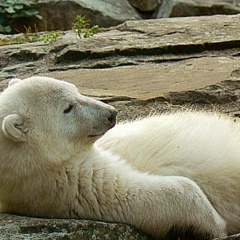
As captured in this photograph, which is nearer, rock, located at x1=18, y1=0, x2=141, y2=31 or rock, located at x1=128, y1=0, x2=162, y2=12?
rock, located at x1=18, y1=0, x2=141, y2=31

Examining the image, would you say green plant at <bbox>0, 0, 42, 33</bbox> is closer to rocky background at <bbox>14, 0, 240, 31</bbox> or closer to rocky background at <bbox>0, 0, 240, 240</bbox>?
rocky background at <bbox>14, 0, 240, 31</bbox>

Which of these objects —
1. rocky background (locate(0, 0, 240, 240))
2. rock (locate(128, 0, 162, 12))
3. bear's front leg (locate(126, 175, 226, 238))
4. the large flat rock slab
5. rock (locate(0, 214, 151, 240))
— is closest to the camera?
rock (locate(0, 214, 151, 240))

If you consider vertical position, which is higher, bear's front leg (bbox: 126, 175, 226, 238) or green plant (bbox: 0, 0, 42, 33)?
green plant (bbox: 0, 0, 42, 33)

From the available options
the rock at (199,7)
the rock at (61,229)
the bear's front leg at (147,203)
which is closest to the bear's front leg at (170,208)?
the bear's front leg at (147,203)

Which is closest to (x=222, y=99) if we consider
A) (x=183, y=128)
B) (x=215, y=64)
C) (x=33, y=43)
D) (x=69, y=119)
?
(x=215, y=64)

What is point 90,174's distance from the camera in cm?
329

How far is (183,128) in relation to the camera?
390 centimetres

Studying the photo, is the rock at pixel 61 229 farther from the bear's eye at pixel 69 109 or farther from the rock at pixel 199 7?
the rock at pixel 199 7

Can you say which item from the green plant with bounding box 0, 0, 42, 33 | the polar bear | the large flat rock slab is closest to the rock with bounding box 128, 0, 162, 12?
the green plant with bounding box 0, 0, 42, 33

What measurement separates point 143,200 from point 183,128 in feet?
2.77

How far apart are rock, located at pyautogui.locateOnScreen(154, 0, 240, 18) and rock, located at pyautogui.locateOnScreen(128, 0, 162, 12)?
39cm

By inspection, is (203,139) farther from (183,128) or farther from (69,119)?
(69,119)

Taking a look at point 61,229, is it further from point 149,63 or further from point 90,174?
point 149,63

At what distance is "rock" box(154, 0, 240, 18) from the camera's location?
39.3 ft
